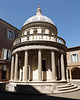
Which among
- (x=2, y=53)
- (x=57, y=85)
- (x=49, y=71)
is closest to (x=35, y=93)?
(x=57, y=85)

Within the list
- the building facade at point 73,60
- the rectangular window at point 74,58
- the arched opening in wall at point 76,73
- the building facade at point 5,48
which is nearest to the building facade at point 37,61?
the building facade at point 5,48

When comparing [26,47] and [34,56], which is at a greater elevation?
[26,47]

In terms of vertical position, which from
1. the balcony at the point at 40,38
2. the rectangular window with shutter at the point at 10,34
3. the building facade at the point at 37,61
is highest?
the rectangular window with shutter at the point at 10,34

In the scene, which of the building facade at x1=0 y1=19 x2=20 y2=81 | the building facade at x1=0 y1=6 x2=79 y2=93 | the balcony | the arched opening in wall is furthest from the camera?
the arched opening in wall

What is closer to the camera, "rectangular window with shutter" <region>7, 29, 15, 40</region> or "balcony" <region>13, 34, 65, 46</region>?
"balcony" <region>13, 34, 65, 46</region>

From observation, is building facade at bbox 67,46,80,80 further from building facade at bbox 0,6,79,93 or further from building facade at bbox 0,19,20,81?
building facade at bbox 0,19,20,81

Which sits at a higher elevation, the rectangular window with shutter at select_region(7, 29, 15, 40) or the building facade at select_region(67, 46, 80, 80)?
the rectangular window with shutter at select_region(7, 29, 15, 40)

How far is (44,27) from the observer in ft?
53.9

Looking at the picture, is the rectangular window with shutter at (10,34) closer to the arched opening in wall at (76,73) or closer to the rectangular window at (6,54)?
the rectangular window at (6,54)

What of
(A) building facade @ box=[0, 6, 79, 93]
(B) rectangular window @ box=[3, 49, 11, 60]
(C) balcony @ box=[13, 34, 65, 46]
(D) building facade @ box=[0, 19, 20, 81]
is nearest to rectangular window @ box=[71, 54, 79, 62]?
(A) building facade @ box=[0, 6, 79, 93]

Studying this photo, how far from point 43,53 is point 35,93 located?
6088 mm

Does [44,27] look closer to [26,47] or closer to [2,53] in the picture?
[26,47]

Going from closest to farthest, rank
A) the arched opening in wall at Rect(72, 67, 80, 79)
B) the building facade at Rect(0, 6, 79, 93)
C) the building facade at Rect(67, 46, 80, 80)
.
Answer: the building facade at Rect(0, 6, 79, 93) → the building facade at Rect(67, 46, 80, 80) → the arched opening in wall at Rect(72, 67, 80, 79)

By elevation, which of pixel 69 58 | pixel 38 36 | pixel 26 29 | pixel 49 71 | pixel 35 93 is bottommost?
pixel 35 93
